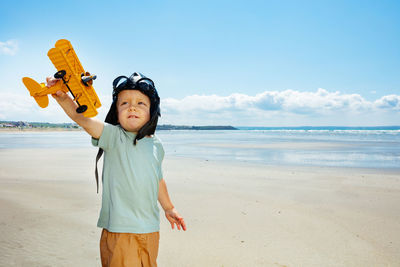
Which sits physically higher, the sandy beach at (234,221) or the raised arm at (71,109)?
the raised arm at (71,109)

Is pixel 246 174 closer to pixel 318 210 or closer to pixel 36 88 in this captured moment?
pixel 318 210

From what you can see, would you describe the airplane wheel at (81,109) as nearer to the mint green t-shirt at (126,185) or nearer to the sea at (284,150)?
the mint green t-shirt at (126,185)

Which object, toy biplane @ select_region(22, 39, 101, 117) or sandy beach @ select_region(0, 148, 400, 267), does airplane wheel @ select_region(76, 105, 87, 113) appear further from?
sandy beach @ select_region(0, 148, 400, 267)

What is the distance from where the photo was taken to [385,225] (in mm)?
4164

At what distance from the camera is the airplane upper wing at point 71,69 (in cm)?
145

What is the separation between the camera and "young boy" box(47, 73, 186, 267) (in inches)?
61.7

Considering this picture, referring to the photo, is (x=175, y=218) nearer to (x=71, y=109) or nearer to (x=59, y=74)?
(x=71, y=109)

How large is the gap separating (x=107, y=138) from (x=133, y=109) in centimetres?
24

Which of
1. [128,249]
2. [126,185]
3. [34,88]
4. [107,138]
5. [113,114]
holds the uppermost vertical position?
[34,88]

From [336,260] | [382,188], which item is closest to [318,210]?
[336,260]

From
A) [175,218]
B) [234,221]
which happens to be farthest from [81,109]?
[234,221]

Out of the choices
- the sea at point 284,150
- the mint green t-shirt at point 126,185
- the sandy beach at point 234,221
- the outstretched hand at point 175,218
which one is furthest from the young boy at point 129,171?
the sea at point 284,150

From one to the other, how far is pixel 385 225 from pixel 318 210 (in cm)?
97

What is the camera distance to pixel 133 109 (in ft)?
5.62
